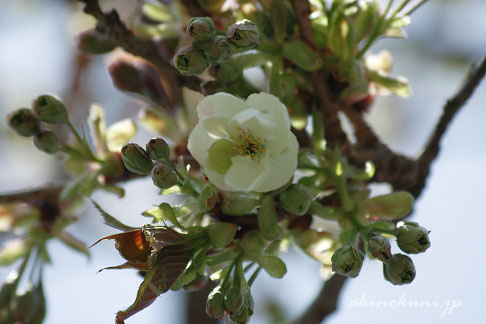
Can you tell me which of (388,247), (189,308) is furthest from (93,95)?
(388,247)

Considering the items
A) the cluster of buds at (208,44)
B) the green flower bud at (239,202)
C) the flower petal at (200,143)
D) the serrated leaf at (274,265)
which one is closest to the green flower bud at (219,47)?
the cluster of buds at (208,44)

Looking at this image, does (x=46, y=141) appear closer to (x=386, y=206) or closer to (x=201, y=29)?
(x=201, y=29)

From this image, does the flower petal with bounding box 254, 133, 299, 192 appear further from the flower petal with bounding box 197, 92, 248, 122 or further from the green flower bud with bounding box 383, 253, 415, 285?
the green flower bud with bounding box 383, 253, 415, 285

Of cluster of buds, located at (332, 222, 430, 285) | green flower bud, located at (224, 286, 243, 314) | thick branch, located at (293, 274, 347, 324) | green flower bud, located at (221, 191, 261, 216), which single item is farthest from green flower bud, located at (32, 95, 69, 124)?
thick branch, located at (293, 274, 347, 324)

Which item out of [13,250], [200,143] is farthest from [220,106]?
[13,250]

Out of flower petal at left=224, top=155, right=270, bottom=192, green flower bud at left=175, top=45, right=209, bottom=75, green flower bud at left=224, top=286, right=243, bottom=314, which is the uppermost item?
green flower bud at left=175, top=45, right=209, bottom=75

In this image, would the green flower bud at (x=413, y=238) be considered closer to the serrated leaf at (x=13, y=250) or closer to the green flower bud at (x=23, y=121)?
the green flower bud at (x=23, y=121)
